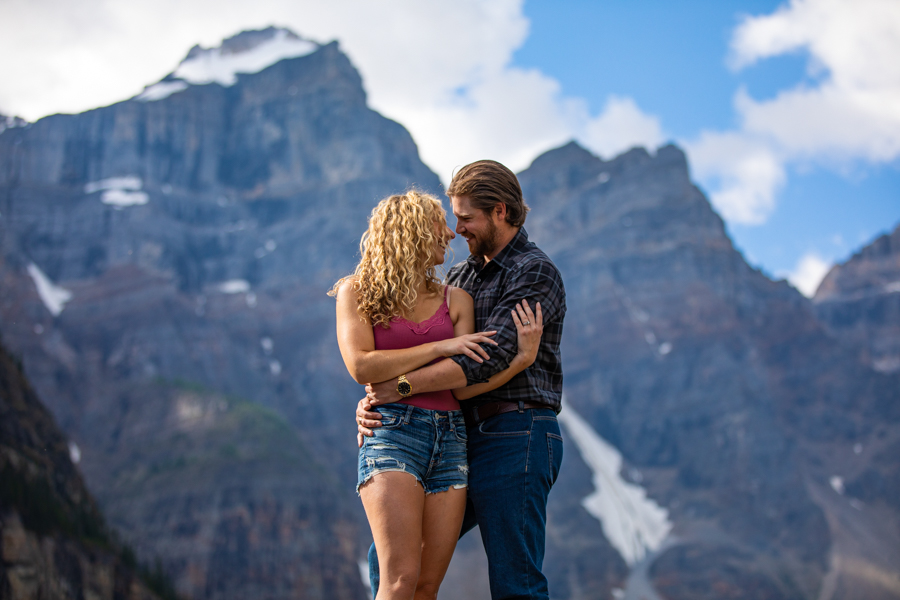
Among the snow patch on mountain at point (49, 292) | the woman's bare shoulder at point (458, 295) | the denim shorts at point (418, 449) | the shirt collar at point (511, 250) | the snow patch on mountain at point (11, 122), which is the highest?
the snow patch on mountain at point (11, 122)

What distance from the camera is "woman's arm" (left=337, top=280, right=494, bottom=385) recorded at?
165 inches

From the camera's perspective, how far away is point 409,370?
13.8 ft

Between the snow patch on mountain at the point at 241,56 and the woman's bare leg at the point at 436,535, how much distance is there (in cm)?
18067

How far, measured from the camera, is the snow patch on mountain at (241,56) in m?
179

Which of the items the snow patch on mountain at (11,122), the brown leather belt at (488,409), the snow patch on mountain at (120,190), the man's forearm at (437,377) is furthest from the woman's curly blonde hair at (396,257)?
the snow patch on mountain at (11,122)

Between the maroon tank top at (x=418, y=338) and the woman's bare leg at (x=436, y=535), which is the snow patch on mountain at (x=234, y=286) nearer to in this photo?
the maroon tank top at (x=418, y=338)

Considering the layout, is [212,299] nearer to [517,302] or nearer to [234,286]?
[234,286]

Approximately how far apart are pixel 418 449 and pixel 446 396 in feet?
1.20

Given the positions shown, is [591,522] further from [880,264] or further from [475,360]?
[475,360]

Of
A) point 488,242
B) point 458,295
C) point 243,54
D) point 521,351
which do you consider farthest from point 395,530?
point 243,54

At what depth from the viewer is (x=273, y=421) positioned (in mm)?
108625

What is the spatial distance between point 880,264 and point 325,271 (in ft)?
373

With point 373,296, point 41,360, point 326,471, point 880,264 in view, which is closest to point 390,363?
point 373,296

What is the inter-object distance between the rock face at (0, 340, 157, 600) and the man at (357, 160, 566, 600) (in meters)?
35.6
